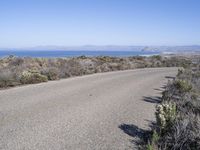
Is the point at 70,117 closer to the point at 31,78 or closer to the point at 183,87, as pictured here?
the point at 183,87

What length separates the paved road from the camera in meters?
6.84

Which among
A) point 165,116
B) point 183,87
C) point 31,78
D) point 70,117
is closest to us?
point 165,116

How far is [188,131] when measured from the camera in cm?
664

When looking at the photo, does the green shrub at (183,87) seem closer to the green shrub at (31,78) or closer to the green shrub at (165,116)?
the green shrub at (165,116)

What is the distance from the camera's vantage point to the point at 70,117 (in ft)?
29.6

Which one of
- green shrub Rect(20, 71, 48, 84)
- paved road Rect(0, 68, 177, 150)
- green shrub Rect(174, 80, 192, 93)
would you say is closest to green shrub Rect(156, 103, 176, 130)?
paved road Rect(0, 68, 177, 150)

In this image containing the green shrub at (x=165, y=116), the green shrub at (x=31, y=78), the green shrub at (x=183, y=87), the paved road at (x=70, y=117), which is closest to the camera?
the paved road at (x=70, y=117)

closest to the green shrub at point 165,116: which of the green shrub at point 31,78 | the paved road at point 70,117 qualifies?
the paved road at point 70,117

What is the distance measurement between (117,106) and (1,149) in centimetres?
537

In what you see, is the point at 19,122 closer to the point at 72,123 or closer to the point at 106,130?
the point at 72,123

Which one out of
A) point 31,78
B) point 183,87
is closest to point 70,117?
point 183,87

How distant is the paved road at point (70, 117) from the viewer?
684 cm

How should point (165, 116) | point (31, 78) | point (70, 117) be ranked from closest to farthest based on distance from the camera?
point (165, 116) < point (70, 117) < point (31, 78)

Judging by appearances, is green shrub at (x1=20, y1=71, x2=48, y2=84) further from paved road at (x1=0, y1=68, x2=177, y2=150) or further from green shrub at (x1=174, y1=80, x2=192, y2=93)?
green shrub at (x1=174, y1=80, x2=192, y2=93)
